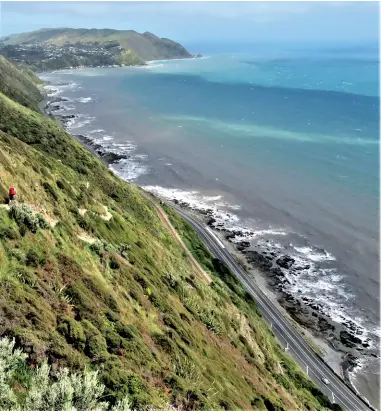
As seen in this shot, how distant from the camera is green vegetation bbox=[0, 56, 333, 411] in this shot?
66.6 feet

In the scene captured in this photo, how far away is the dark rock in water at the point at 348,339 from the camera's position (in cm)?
6139

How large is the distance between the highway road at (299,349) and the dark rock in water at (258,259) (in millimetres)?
4614

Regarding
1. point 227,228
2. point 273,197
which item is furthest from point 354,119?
point 227,228

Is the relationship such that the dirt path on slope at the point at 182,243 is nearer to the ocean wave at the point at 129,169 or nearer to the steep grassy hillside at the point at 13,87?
the ocean wave at the point at 129,169

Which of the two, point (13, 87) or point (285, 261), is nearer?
point (285, 261)

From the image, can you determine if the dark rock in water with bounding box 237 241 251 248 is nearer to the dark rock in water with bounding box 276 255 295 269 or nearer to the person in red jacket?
the dark rock in water with bounding box 276 255 295 269

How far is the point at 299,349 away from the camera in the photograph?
2277 inches

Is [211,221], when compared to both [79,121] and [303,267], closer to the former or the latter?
[303,267]

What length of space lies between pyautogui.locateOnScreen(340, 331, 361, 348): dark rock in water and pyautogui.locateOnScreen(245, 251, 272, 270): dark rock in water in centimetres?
1972

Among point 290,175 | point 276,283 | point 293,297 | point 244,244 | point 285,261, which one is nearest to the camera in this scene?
point 293,297

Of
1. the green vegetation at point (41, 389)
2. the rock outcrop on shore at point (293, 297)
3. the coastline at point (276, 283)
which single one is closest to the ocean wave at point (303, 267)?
the rock outcrop on shore at point (293, 297)

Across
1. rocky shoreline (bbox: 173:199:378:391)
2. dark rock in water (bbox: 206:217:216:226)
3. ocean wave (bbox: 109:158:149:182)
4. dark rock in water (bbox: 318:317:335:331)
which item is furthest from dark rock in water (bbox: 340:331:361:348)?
ocean wave (bbox: 109:158:149:182)

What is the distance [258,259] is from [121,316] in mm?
57030

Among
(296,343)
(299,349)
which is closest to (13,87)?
(296,343)
